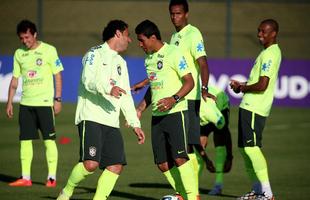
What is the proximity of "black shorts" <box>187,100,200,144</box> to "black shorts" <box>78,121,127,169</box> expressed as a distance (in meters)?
1.49

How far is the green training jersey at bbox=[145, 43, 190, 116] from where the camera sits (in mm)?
12461

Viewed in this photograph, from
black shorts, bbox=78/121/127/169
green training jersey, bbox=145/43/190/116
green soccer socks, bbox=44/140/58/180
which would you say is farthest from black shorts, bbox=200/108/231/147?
black shorts, bbox=78/121/127/169

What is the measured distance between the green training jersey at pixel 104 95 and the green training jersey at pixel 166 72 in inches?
21.6

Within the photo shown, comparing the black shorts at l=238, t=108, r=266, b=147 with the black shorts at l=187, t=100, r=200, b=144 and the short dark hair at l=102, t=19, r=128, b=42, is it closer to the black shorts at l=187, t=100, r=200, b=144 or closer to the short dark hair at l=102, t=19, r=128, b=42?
the black shorts at l=187, t=100, r=200, b=144

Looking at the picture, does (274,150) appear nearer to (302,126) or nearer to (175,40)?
(302,126)

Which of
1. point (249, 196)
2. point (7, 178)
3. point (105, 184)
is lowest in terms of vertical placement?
point (7, 178)

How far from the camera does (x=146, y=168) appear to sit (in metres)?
18.0

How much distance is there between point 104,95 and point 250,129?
263 cm

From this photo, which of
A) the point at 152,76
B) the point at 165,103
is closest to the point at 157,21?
the point at 152,76

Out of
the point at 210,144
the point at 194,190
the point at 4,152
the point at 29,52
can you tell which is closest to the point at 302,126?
the point at 210,144

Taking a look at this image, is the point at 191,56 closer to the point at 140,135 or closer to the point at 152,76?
the point at 152,76

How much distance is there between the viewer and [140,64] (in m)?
30.2

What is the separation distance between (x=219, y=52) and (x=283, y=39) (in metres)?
2.85

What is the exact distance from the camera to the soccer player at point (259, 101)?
1347cm
